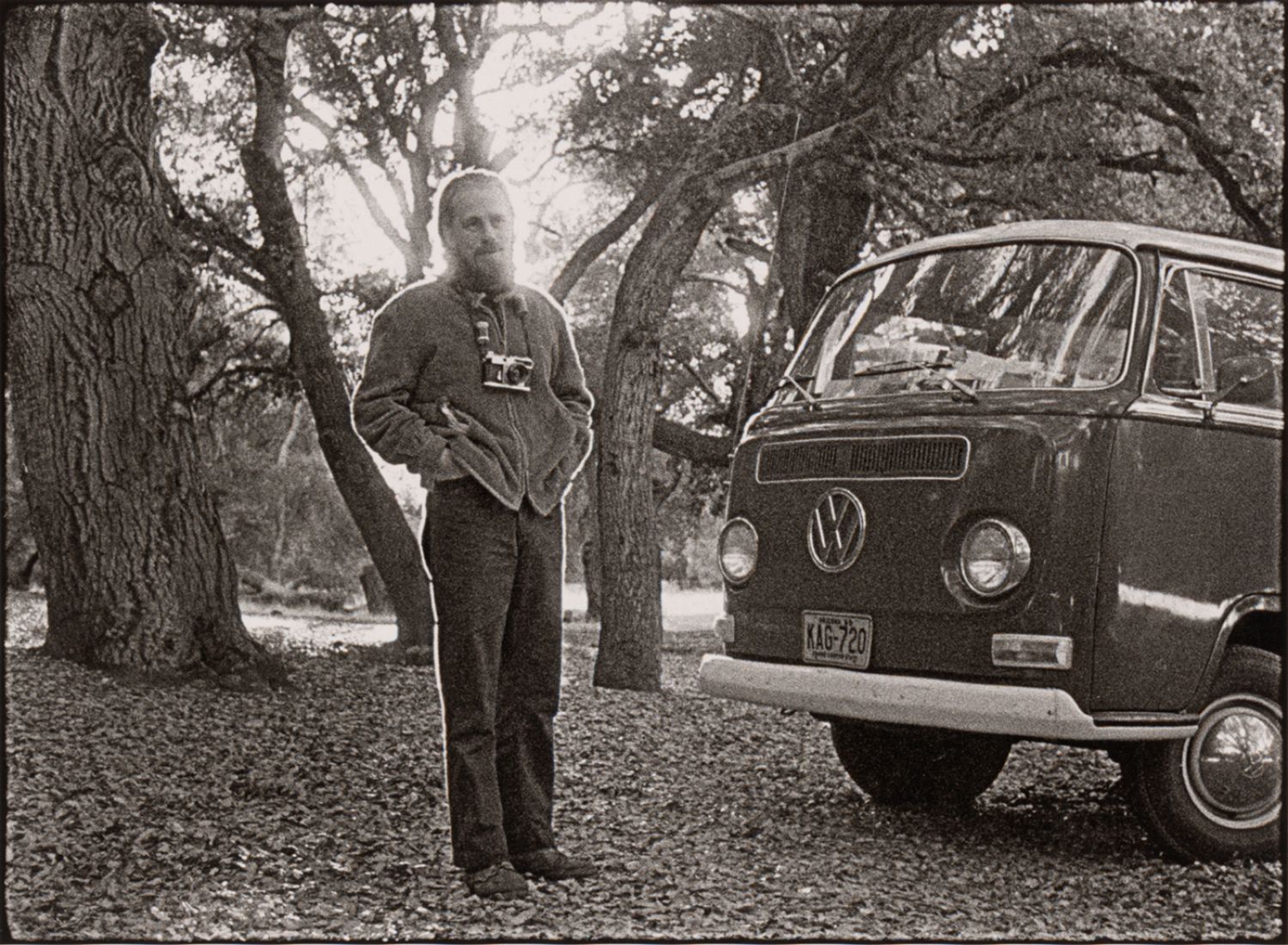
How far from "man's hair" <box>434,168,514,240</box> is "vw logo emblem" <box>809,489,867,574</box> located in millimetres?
1766

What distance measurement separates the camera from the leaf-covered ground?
4.37 meters

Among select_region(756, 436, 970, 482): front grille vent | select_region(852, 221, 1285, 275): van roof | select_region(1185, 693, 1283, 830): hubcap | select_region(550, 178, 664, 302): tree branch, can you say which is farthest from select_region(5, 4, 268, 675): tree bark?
select_region(550, 178, 664, 302): tree branch

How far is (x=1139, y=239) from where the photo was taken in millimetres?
5629

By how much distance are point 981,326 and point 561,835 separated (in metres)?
2.41

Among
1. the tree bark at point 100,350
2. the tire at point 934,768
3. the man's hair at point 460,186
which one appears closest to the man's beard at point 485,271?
the man's hair at point 460,186

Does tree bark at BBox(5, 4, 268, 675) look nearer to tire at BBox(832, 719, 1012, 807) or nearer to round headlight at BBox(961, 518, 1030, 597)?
tire at BBox(832, 719, 1012, 807)

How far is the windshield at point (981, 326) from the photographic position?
17.9ft

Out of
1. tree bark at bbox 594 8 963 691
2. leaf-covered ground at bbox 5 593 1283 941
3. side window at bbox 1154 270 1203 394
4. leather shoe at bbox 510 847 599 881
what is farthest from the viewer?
tree bark at bbox 594 8 963 691

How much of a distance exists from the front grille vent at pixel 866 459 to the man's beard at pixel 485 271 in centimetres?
161

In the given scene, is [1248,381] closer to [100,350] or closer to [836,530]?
[836,530]

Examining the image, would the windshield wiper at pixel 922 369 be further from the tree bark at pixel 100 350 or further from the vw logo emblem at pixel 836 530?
the tree bark at pixel 100 350

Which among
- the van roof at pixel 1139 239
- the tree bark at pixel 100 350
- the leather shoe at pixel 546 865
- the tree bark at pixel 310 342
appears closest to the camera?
the leather shoe at pixel 546 865

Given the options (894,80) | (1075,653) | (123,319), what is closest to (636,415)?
(894,80)

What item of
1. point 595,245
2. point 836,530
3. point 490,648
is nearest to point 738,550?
point 836,530
